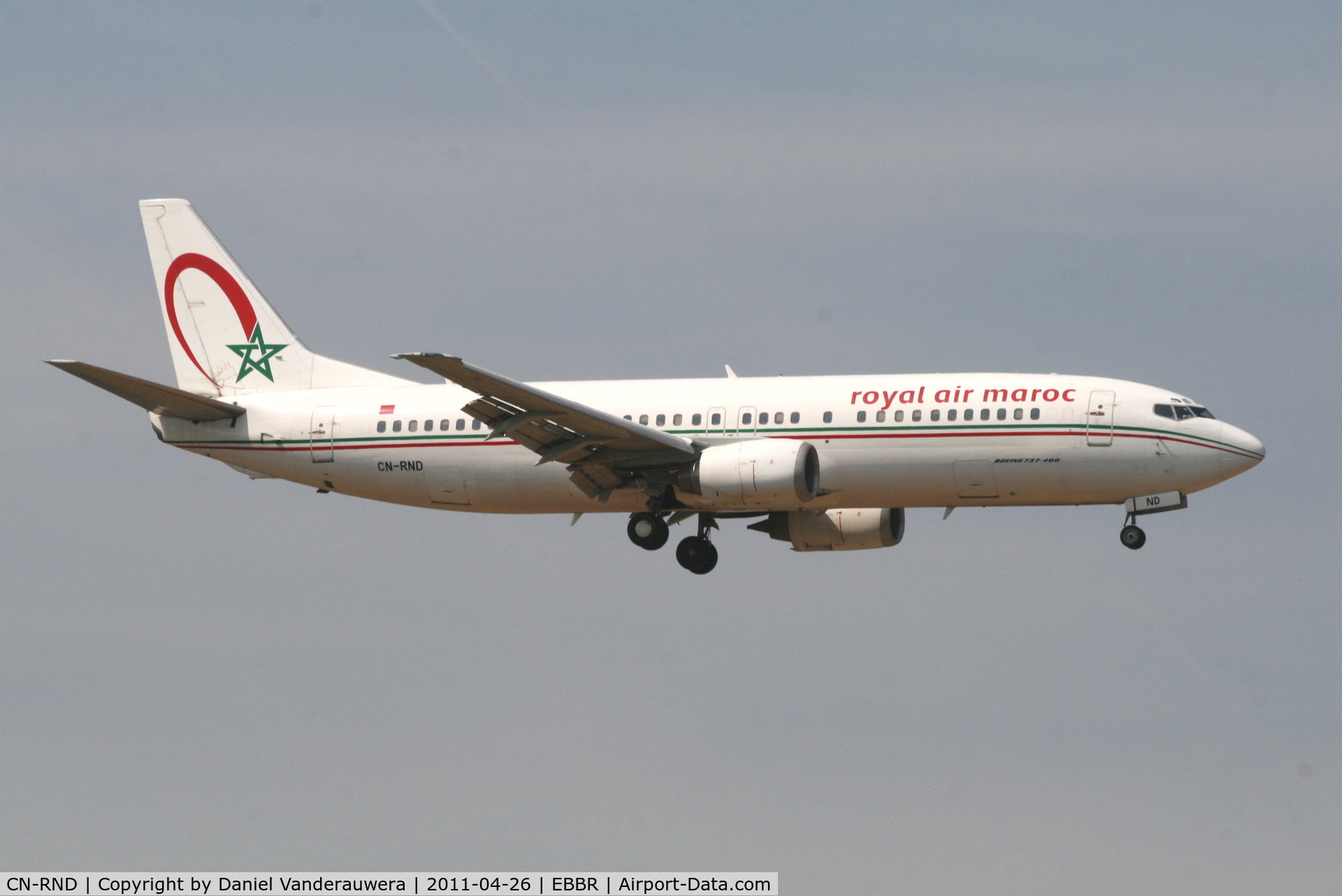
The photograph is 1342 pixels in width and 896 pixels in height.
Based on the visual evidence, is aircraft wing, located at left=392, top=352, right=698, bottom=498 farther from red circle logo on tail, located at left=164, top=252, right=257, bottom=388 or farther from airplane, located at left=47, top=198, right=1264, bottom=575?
red circle logo on tail, located at left=164, top=252, right=257, bottom=388

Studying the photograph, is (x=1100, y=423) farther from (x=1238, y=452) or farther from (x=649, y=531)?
(x=649, y=531)

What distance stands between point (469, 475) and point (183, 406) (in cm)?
815

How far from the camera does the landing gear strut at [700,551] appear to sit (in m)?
53.1

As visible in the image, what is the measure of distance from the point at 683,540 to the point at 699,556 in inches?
30.4

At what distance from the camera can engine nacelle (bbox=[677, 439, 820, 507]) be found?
47344 millimetres

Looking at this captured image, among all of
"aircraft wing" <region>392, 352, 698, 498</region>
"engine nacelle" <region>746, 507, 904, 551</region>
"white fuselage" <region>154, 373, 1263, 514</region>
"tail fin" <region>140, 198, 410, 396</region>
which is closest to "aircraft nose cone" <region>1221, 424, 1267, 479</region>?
"white fuselage" <region>154, 373, 1263, 514</region>

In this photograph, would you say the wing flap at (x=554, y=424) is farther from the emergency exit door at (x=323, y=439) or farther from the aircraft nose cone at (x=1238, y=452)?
the aircraft nose cone at (x=1238, y=452)

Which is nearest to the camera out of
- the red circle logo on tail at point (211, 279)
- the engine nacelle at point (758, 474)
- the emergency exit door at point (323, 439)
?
the engine nacelle at point (758, 474)

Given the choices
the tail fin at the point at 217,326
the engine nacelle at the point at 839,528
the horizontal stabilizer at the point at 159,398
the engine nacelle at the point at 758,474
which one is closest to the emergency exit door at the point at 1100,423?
the engine nacelle at the point at 758,474

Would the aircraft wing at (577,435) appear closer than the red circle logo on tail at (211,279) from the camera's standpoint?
Yes

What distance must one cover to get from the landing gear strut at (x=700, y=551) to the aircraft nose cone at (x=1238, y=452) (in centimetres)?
1375

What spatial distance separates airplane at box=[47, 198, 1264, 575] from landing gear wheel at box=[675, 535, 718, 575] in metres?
0.06

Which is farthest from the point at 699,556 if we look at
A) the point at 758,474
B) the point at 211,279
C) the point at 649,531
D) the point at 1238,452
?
the point at 211,279

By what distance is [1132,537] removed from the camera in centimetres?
4831
